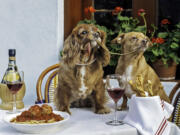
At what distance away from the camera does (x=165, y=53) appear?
230 cm

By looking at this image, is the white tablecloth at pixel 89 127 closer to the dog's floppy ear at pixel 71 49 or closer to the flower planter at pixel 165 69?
the dog's floppy ear at pixel 71 49

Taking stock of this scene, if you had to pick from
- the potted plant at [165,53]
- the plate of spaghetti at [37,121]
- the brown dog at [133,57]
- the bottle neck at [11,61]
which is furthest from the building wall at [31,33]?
the plate of spaghetti at [37,121]

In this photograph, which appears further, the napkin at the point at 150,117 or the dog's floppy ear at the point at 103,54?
the dog's floppy ear at the point at 103,54

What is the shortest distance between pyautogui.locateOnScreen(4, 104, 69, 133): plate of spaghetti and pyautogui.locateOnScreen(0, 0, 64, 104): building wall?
1296mm

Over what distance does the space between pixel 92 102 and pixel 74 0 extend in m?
1.34

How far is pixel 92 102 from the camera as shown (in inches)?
57.6

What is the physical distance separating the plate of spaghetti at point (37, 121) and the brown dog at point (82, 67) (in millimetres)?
212

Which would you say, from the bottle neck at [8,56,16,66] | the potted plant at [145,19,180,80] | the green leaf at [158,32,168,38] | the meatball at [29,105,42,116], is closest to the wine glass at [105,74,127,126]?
the meatball at [29,105,42,116]

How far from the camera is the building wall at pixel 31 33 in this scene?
237 centimetres

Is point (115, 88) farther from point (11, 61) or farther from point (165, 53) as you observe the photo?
point (165, 53)

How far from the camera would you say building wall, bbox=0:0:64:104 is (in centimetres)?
237

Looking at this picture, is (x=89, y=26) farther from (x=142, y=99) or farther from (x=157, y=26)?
(x=157, y=26)

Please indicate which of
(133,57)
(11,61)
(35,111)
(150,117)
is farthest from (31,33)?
(150,117)

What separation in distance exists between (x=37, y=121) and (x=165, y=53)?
150 cm
